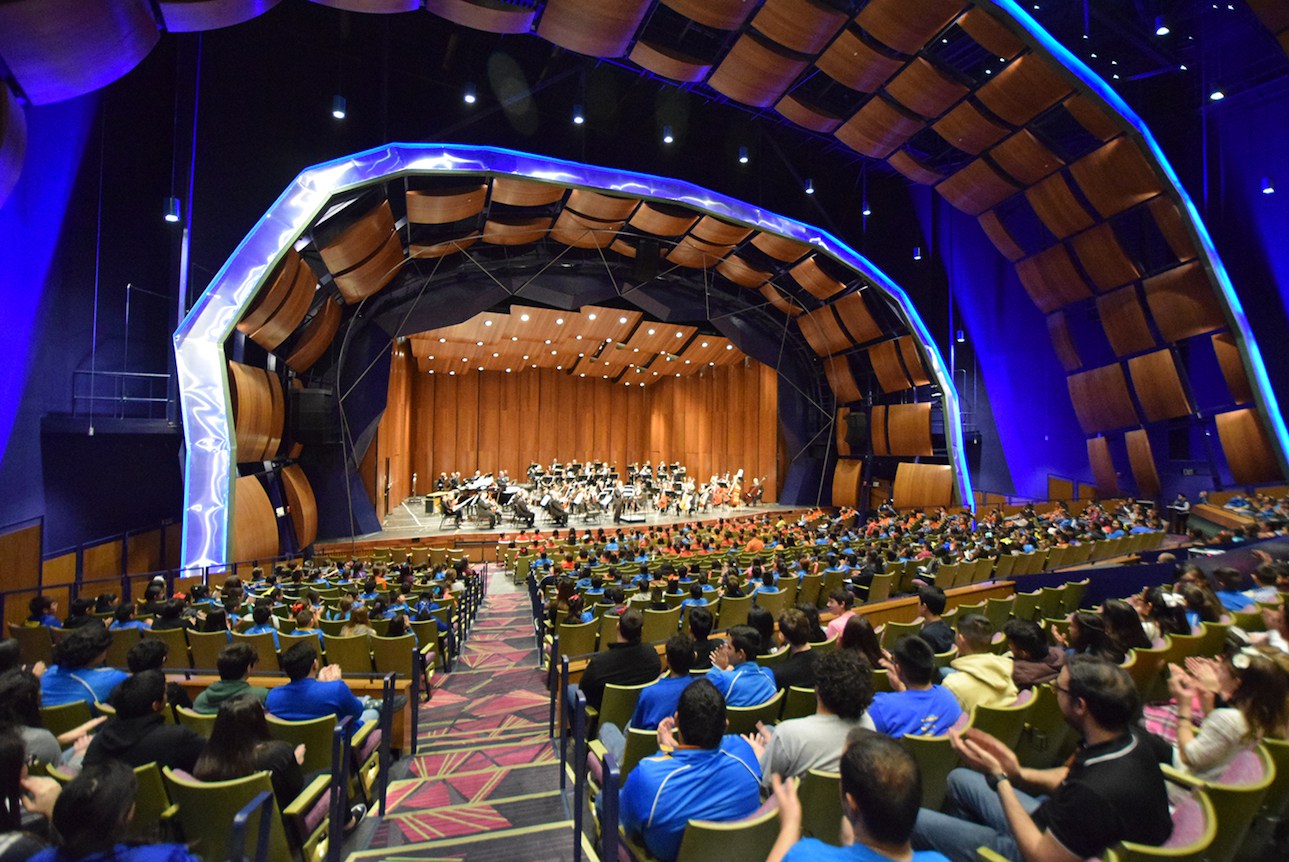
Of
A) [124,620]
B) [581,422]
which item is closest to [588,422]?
[581,422]

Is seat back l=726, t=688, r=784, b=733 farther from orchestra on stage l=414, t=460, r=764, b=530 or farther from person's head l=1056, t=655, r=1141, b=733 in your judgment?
orchestra on stage l=414, t=460, r=764, b=530

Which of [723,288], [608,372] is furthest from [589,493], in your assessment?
[608,372]

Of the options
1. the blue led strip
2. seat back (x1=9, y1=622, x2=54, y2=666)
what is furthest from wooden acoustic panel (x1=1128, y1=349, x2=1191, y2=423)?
seat back (x1=9, y1=622, x2=54, y2=666)

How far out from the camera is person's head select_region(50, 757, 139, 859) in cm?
164

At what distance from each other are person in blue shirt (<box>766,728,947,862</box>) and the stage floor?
606 inches

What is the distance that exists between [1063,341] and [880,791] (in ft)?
64.3

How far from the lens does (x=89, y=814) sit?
1645 mm

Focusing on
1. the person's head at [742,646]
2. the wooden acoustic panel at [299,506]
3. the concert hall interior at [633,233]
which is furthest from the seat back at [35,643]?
the wooden acoustic panel at [299,506]

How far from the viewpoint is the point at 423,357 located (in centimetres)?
2503

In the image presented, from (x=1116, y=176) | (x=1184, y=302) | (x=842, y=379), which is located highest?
(x=1116, y=176)

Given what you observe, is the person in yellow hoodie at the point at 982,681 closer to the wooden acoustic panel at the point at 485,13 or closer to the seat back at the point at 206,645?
the seat back at the point at 206,645

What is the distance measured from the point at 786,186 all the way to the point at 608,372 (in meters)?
15.5

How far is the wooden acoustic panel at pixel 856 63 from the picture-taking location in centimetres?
1101

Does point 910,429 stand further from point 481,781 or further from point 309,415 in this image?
point 481,781
